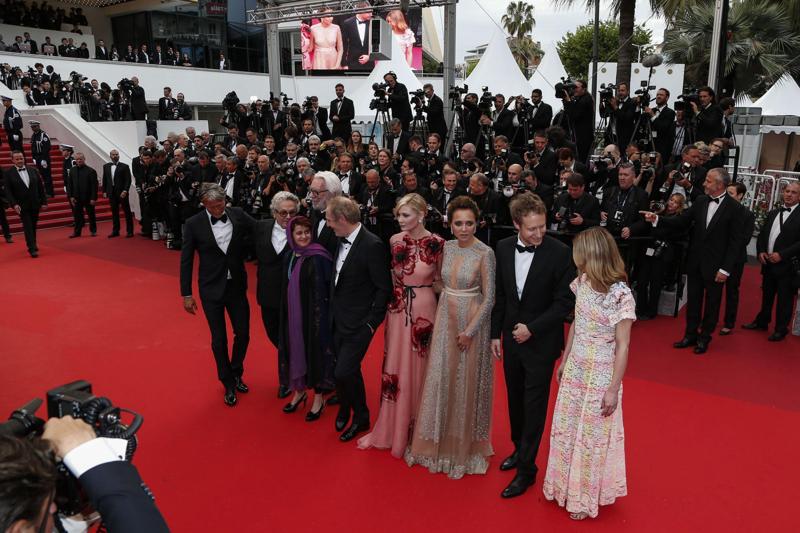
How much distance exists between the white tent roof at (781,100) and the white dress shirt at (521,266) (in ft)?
52.4

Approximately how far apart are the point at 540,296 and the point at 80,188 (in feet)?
32.6

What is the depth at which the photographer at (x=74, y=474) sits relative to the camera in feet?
3.73

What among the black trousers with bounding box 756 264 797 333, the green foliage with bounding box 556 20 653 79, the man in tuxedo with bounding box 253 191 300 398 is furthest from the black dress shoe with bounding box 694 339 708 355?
the green foliage with bounding box 556 20 653 79

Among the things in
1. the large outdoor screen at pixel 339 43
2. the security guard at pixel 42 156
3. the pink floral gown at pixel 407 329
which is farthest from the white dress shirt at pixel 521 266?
the large outdoor screen at pixel 339 43

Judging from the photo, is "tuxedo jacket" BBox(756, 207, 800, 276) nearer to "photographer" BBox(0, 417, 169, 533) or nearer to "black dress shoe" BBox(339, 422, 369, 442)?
"black dress shoe" BBox(339, 422, 369, 442)

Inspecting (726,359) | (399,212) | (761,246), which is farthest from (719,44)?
(399,212)

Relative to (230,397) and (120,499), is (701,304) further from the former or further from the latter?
(120,499)

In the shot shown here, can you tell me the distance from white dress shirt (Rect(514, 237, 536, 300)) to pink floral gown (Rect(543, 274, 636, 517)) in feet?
0.88

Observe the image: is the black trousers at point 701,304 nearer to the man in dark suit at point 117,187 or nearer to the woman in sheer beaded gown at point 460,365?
the woman in sheer beaded gown at point 460,365

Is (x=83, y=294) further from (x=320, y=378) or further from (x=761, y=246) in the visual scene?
(x=761, y=246)

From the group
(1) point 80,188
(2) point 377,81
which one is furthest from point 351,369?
(2) point 377,81

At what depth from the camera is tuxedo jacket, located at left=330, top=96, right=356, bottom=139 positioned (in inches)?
443

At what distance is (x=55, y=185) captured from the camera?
13219 mm

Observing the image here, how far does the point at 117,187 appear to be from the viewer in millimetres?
10641
